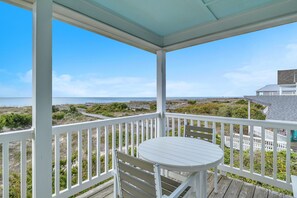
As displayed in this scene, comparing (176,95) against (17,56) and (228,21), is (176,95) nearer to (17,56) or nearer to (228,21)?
(228,21)

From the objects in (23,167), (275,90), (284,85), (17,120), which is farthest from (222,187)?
(17,120)

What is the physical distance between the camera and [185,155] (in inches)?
59.4

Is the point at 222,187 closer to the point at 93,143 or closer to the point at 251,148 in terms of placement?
the point at 251,148

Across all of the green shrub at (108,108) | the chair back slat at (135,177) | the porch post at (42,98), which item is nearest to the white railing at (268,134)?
the chair back slat at (135,177)

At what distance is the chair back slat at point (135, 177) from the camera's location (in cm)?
99

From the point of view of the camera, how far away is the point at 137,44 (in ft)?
10.0

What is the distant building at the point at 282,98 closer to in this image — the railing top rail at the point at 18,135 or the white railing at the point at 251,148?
the white railing at the point at 251,148

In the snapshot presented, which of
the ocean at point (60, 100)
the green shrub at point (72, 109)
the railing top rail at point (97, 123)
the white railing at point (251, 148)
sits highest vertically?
the ocean at point (60, 100)

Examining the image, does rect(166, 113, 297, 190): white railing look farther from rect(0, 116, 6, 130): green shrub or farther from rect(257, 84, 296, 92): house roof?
rect(0, 116, 6, 130): green shrub

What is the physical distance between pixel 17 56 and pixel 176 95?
119 inches

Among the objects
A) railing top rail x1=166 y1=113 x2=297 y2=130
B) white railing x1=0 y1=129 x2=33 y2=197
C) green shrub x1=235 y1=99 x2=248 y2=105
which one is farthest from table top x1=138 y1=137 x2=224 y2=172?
green shrub x1=235 y1=99 x2=248 y2=105

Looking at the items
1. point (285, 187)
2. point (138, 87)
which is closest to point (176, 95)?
point (138, 87)

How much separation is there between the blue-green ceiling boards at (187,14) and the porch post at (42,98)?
0.32m

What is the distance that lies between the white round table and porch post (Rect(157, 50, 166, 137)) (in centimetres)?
146
